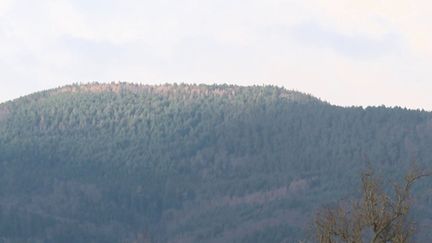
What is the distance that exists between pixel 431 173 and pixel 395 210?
1259 millimetres

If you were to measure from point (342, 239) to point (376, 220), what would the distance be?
88 cm

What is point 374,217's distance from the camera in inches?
1358

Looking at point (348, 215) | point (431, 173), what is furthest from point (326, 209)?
point (431, 173)

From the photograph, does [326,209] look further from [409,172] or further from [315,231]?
[409,172]

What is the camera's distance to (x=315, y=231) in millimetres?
36062

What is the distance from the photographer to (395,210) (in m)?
34.4

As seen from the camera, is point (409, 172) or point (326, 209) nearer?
point (409, 172)

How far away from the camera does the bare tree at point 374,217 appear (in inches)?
1347

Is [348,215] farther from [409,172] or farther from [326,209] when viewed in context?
[409,172]

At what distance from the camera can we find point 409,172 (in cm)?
3419

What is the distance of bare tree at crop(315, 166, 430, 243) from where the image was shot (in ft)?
112

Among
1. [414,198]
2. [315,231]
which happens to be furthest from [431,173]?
[315,231]

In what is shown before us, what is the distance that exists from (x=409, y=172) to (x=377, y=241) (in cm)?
157

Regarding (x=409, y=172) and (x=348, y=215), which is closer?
(x=409, y=172)
